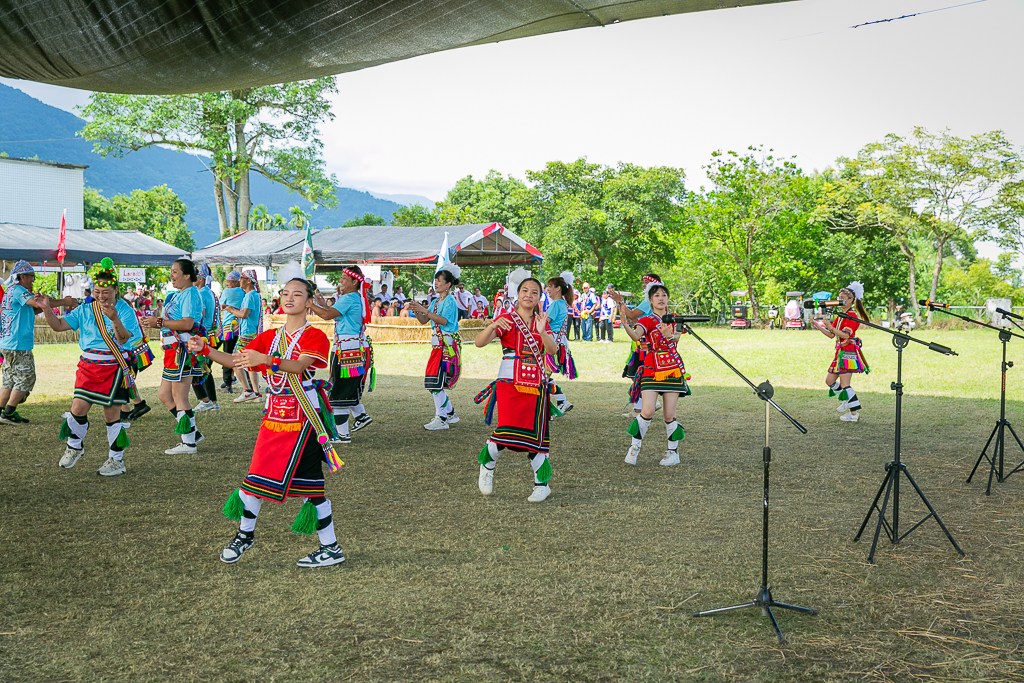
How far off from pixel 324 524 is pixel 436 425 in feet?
15.6

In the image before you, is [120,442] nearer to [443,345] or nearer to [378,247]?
[443,345]

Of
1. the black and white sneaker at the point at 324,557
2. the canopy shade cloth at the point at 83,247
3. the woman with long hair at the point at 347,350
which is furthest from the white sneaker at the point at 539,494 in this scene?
the canopy shade cloth at the point at 83,247

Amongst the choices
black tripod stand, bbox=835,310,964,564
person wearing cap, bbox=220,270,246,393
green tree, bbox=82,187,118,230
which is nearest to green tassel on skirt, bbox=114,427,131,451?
person wearing cap, bbox=220,270,246,393

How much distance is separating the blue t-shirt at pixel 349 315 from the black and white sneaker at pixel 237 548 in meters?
4.11

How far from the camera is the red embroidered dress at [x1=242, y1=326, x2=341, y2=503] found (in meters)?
4.29

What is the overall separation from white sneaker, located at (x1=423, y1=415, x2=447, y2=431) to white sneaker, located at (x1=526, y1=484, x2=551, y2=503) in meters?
3.35

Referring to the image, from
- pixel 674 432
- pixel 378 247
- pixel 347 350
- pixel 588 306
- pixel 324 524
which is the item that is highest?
pixel 378 247

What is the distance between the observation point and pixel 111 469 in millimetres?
6641

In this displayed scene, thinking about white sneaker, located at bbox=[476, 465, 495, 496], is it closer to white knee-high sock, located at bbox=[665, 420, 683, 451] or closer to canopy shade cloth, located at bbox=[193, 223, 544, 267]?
white knee-high sock, located at bbox=[665, 420, 683, 451]

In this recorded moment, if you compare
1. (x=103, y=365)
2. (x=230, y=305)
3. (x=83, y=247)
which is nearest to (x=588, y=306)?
(x=83, y=247)

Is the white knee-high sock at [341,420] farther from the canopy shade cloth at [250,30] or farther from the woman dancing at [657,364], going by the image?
the canopy shade cloth at [250,30]

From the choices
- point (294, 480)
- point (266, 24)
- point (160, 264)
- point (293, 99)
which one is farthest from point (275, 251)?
point (294, 480)

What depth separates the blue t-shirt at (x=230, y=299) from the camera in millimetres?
10922

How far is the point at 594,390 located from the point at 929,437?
5.52 meters
